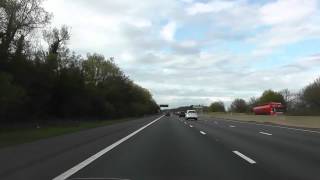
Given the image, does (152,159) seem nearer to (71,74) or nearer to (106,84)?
(71,74)

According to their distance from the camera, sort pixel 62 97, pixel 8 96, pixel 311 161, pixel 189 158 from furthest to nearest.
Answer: pixel 62 97, pixel 8 96, pixel 189 158, pixel 311 161

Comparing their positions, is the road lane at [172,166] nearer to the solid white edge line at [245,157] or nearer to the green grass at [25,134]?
the solid white edge line at [245,157]

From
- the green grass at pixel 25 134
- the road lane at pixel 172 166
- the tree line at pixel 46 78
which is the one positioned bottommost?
the road lane at pixel 172 166

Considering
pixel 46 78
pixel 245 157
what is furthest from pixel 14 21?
pixel 245 157

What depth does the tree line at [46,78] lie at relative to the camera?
5422 centimetres

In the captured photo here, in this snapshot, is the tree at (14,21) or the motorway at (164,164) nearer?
the motorway at (164,164)

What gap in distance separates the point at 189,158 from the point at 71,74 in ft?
249

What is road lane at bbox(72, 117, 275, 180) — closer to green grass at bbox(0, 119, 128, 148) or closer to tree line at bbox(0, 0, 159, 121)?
green grass at bbox(0, 119, 128, 148)

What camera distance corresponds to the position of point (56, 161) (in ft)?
48.3

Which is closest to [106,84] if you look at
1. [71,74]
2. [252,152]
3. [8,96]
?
[71,74]

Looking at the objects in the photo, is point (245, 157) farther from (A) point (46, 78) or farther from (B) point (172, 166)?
(A) point (46, 78)

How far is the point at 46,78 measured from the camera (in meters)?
75.2

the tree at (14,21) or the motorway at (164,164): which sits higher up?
the tree at (14,21)

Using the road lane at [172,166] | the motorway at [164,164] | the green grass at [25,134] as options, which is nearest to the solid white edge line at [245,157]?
the motorway at [164,164]
